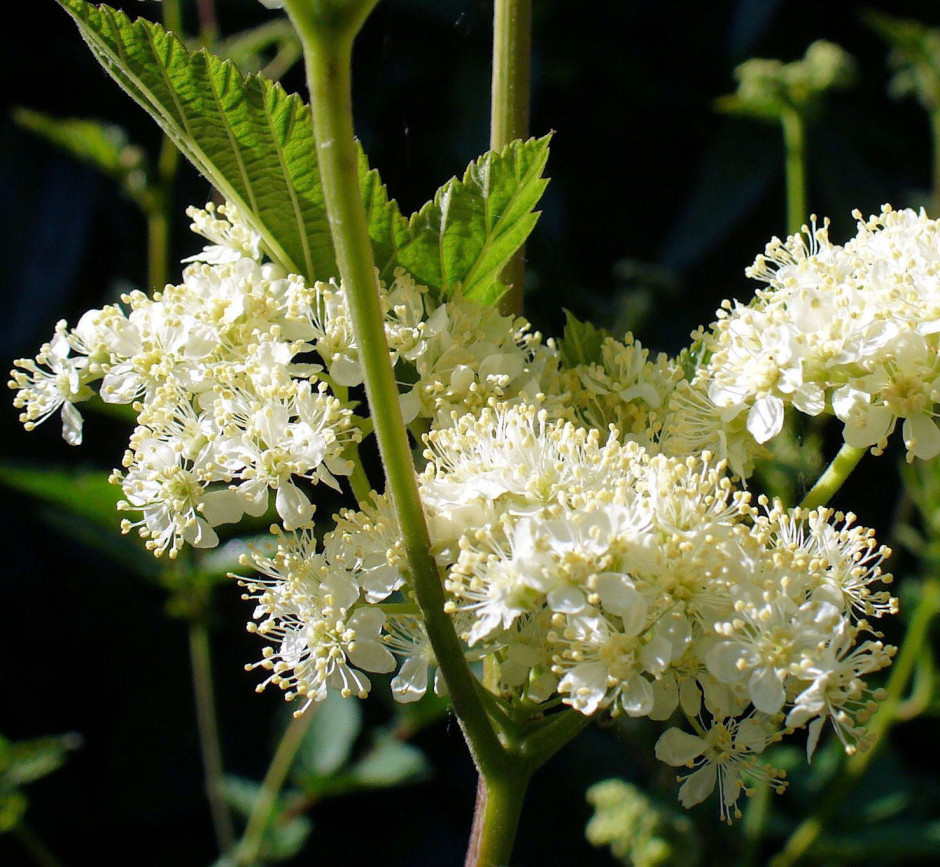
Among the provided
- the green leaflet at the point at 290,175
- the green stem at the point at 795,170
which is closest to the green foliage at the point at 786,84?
the green stem at the point at 795,170

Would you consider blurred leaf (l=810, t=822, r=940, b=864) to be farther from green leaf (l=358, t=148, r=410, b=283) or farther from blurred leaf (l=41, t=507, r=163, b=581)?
green leaf (l=358, t=148, r=410, b=283)

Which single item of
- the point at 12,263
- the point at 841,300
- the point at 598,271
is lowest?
the point at 841,300

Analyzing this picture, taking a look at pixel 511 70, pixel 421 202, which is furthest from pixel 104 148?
pixel 511 70

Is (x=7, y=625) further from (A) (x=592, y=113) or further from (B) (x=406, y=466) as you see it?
(B) (x=406, y=466)

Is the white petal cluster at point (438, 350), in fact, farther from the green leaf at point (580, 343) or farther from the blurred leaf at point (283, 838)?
the blurred leaf at point (283, 838)

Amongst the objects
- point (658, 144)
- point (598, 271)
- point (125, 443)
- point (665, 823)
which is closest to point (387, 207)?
point (665, 823)

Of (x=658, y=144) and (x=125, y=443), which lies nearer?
(x=125, y=443)
